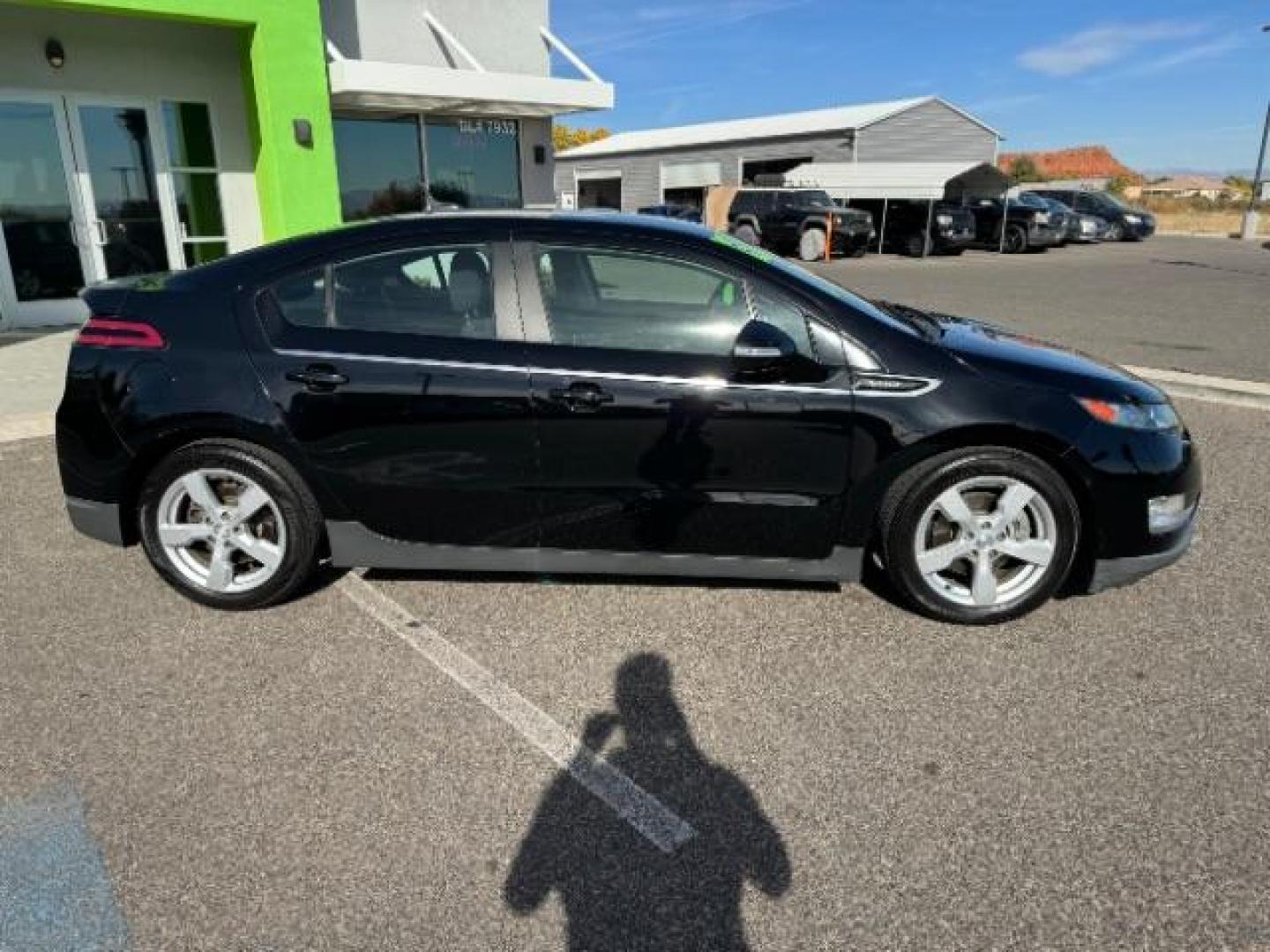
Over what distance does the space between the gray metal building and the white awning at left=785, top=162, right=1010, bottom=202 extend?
5715 mm

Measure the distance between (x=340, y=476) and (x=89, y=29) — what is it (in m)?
8.64

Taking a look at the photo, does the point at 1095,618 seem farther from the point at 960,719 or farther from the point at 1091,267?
the point at 1091,267

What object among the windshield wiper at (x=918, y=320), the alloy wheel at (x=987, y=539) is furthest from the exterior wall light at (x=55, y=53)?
the alloy wheel at (x=987, y=539)

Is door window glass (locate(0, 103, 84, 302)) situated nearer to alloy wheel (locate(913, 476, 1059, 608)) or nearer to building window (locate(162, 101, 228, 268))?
Answer: building window (locate(162, 101, 228, 268))

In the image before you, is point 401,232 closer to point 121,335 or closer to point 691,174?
point 121,335

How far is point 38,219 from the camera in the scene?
952cm

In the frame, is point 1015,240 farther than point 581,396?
Yes

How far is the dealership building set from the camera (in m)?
9.13

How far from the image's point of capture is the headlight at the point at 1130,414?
3.31m

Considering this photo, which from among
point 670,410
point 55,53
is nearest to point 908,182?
point 55,53

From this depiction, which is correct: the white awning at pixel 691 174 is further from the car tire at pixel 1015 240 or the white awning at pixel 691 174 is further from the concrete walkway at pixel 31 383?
the concrete walkway at pixel 31 383

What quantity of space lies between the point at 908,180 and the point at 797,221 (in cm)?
429

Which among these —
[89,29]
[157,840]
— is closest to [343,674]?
[157,840]

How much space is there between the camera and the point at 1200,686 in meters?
3.06
